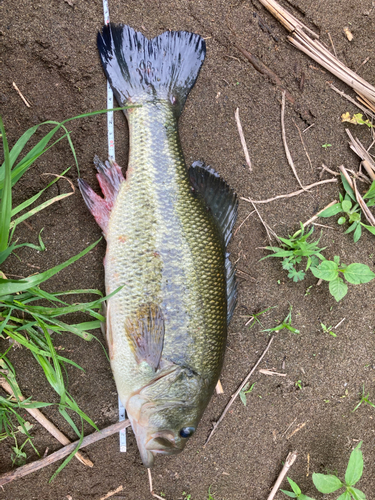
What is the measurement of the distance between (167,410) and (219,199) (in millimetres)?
A: 1182

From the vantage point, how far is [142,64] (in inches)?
76.4

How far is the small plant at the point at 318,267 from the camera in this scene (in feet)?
7.24

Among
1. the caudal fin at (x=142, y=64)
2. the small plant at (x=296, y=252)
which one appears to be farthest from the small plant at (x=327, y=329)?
the caudal fin at (x=142, y=64)

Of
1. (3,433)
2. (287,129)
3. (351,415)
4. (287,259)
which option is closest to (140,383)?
(3,433)

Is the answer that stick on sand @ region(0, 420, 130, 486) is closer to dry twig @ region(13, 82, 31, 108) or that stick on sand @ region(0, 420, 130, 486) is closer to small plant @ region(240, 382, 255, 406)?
small plant @ region(240, 382, 255, 406)

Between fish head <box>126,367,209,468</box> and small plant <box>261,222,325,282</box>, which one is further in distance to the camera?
small plant <box>261,222,325,282</box>

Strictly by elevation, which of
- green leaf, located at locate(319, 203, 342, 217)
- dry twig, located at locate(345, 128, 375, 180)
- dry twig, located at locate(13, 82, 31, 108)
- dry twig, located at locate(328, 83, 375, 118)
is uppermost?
dry twig, located at locate(328, 83, 375, 118)

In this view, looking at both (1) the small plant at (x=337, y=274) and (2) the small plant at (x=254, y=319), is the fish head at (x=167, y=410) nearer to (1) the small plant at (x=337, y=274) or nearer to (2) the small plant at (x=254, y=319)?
(2) the small plant at (x=254, y=319)

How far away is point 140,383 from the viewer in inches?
71.3

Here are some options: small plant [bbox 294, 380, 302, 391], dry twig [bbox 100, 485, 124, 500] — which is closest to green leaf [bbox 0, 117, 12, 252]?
dry twig [bbox 100, 485, 124, 500]

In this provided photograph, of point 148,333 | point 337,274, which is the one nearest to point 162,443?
point 148,333

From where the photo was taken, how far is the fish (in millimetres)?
1783

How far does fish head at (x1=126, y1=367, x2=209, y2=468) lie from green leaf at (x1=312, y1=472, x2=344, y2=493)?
35.4 inches

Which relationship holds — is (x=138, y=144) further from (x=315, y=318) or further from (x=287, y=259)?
(x=315, y=318)
